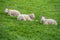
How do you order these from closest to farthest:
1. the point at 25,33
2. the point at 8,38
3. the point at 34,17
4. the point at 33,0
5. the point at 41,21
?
1. the point at 8,38
2. the point at 25,33
3. the point at 41,21
4. the point at 34,17
5. the point at 33,0

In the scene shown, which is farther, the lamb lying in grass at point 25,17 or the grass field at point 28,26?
the lamb lying in grass at point 25,17

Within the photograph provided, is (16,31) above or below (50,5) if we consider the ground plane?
below

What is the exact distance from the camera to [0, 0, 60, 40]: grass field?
555 centimetres

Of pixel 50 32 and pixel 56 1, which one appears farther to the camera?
pixel 56 1

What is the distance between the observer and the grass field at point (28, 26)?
18.2 ft

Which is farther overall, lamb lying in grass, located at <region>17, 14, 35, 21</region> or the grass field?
lamb lying in grass, located at <region>17, 14, 35, 21</region>

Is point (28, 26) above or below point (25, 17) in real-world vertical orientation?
below

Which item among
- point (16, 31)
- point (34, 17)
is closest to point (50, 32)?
point (16, 31)

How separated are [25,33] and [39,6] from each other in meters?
3.32

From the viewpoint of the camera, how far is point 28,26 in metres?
6.29

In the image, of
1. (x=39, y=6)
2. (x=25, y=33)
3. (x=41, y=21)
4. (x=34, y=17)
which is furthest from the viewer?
(x=39, y=6)

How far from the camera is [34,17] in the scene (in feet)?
23.7

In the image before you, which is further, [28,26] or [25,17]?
[25,17]

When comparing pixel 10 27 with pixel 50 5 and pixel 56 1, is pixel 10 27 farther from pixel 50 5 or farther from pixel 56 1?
pixel 56 1
